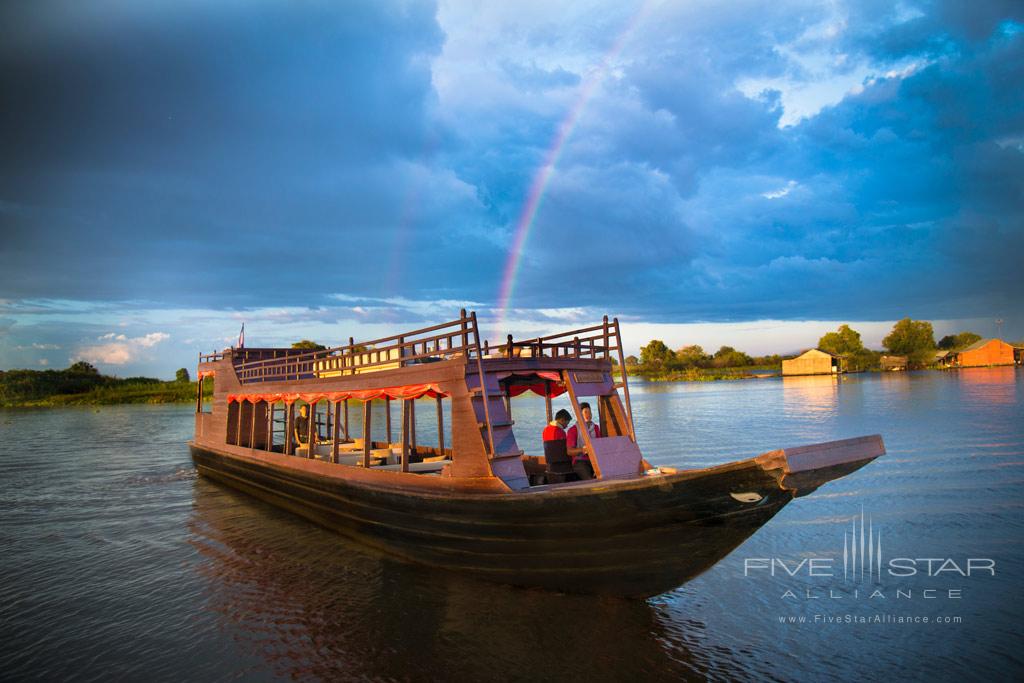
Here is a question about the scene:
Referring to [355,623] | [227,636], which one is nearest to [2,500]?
[227,636]

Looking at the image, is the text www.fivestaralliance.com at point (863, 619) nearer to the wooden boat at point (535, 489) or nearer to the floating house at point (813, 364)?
the wooden boat at point (535, 489)

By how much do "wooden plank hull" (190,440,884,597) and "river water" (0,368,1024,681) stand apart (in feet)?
1.74

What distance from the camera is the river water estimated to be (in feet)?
22.8

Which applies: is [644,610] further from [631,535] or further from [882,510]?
[882,510]

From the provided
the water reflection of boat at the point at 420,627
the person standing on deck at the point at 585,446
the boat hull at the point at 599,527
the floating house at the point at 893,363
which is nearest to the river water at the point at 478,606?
the water reflection of boat at the point at 420,627

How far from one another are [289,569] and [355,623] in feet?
10.6

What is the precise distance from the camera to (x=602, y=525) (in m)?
7.45

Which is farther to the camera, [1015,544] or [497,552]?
[1015,544]

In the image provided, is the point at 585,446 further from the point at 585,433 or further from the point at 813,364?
the point at 813,364

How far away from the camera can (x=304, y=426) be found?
61.6ft

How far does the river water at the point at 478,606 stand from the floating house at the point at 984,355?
12523 centimetres

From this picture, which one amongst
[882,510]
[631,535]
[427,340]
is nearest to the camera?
[631,535]

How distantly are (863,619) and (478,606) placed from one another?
18.1ft

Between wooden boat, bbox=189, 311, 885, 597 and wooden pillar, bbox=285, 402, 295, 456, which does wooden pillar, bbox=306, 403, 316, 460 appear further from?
wooden pillar, bbox=285, 402, 295, 456
